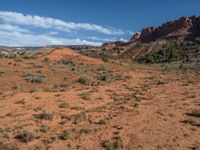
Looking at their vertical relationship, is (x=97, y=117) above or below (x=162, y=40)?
below

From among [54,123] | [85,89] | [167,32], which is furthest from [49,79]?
[167,32]

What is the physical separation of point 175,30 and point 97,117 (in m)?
118

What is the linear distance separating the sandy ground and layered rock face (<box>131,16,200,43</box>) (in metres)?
92.2

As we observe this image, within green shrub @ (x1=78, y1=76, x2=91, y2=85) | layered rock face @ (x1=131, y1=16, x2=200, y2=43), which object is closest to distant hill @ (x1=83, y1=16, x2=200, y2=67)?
layered rock face @ (x1=131, y1=16, x2=200, y2=43)

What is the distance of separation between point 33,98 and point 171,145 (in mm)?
9172

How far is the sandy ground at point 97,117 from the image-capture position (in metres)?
10.8

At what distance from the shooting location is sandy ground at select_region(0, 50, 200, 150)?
35.6ft

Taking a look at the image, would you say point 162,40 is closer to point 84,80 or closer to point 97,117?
point 84,80

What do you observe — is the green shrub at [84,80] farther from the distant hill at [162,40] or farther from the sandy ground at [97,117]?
the distant hill at [162,40]

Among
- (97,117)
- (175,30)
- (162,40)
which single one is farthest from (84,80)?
(175,30)

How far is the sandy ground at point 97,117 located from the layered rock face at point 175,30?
92.2 meters

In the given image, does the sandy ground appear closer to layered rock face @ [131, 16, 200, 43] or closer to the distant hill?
the distant hill

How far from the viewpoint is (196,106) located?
51.0 ft

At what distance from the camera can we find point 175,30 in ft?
417
